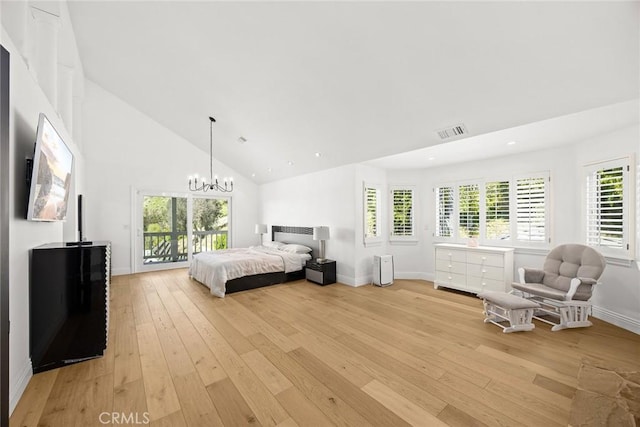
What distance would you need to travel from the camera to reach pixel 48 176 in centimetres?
220

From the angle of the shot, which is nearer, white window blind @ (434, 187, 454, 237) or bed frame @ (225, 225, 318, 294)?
bed frame @ (225, 225, 318, 294)

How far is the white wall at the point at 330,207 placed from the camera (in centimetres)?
502

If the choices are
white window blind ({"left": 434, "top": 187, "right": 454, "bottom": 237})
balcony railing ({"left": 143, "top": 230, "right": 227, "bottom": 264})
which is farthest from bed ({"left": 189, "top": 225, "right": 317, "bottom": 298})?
white window blind ({"left": 434, "top": 187, "right": 454, "bottom": 237})

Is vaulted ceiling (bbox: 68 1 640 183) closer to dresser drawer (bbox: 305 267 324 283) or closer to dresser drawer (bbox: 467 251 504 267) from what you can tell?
dresser drawer (bbox: 467 251 504 267)

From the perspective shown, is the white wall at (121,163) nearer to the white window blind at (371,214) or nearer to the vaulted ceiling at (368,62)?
the vaulted ceiling at (368,62)

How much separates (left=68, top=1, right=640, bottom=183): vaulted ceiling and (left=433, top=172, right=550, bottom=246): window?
1.37 m

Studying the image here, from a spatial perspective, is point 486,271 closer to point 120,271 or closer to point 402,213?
point 402,213

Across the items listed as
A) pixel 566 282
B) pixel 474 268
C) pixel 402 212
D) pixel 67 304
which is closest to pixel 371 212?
pixel 402 212

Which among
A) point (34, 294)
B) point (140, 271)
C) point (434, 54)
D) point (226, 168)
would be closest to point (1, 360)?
point (34, 294)

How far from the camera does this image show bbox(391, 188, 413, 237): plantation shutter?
5.49 metres

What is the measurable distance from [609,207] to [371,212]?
3241 mm

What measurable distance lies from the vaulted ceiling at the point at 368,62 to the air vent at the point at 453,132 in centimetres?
7

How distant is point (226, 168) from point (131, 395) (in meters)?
6.21

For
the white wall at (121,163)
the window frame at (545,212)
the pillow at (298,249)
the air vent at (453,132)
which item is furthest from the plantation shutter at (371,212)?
the white wall at (121,163)
